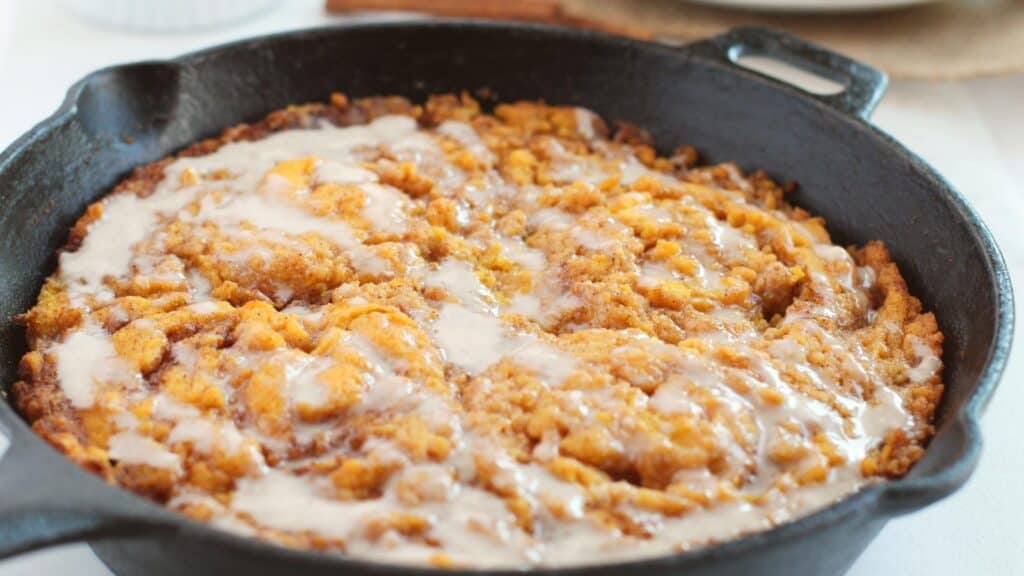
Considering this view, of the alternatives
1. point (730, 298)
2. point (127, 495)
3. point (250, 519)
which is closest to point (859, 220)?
point (730, 298)

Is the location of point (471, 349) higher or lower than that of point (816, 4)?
lower

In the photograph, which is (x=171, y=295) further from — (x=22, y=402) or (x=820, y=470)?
(x=820, y=470)

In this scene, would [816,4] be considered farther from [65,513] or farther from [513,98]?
[65,513]

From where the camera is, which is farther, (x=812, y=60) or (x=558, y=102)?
(x=558, y=102)

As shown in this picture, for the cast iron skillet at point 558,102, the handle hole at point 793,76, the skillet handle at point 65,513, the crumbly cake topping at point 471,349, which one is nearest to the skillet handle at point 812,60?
the cast iron skillet at point 558,102

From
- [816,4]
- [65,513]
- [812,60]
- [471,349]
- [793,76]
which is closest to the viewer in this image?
[65,513]

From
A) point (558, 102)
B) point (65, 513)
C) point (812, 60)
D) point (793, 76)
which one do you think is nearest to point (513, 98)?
point (558, 102)
